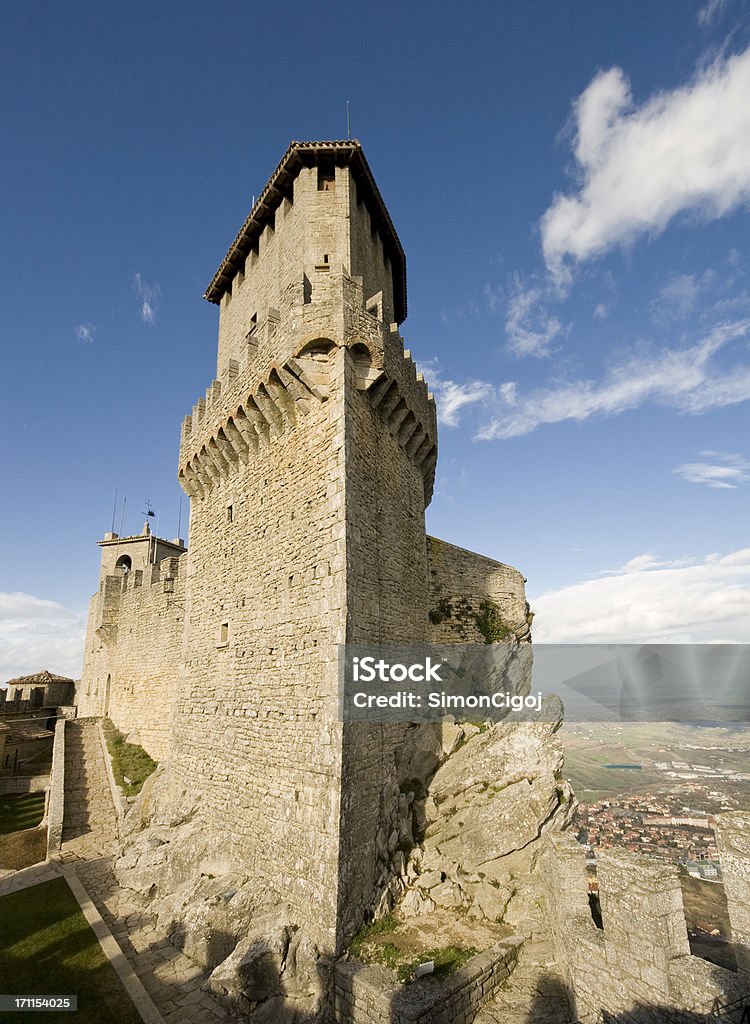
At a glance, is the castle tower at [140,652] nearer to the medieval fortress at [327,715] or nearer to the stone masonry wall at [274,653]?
the medieval fortress at [327,715]

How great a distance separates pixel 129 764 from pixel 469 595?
13645mm

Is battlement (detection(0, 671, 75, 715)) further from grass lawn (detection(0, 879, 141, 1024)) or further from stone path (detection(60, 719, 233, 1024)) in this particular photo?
grass lawn (detection(0, 879, 141, 1024))

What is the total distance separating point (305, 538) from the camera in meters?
9.69

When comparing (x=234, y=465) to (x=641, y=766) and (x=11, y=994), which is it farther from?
(x=641, y=766)

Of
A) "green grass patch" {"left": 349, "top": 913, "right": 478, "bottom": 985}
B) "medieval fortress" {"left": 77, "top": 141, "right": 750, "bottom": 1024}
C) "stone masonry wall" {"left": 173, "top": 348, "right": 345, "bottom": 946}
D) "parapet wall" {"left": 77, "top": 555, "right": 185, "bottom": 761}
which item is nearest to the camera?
"green grass patch" {"left": 349, "top": 913, "right": 478, "bottom": 985}

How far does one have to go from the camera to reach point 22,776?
72.8 ft

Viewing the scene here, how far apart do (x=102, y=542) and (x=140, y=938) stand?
28.4m

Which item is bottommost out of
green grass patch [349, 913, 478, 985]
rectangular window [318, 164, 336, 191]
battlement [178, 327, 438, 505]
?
green grass patch [349, 913, 478, 985]

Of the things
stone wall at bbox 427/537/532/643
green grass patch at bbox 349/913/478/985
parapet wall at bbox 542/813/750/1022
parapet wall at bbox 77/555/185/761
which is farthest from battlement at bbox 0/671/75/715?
parapet wall at bbox 542/813/750/1022

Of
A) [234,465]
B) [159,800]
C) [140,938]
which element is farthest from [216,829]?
[234,465]

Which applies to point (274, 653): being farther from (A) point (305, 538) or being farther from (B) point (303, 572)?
(A) point (305, 538)

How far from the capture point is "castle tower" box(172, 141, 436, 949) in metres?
8.30

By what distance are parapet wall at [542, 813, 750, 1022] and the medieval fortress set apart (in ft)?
0.10

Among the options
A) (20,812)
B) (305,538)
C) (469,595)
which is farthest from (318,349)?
(20,812)
